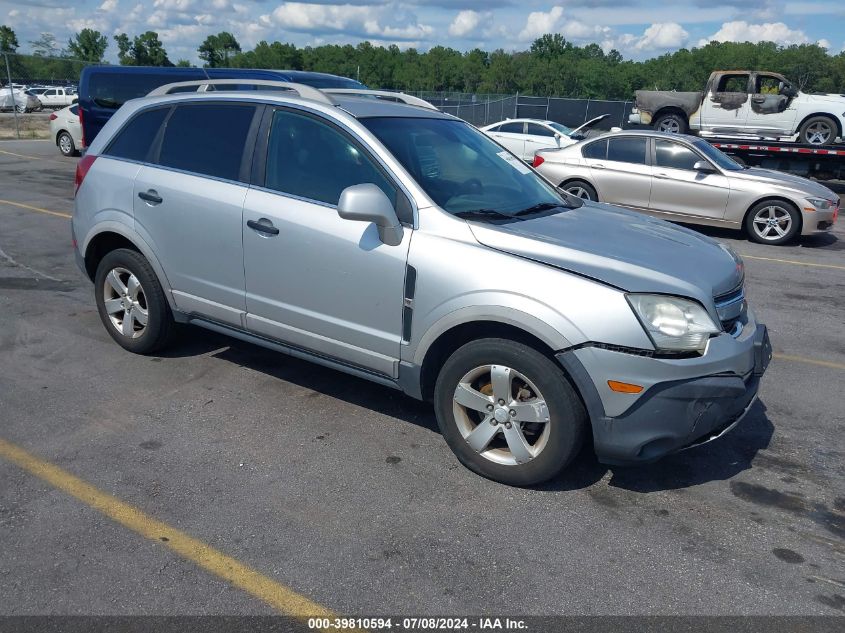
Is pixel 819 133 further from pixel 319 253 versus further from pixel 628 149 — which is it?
pixel 319 253

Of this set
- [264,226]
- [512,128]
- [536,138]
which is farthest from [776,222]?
[512,128]

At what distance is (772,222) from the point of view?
35.4 feet

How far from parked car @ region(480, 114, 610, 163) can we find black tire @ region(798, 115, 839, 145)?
4.72 meters

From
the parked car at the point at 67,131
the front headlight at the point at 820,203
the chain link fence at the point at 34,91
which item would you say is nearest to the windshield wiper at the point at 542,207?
the front headlight at the point at 820,203

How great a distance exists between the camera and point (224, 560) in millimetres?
3131

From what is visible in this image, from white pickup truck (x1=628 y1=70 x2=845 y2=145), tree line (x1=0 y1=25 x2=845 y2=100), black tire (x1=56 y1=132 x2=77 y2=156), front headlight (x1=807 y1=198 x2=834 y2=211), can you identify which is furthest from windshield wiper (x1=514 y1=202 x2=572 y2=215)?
tree line (x1=0 y1=25 x2=845 y2=100)

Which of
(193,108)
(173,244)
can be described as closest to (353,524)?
(173,244)

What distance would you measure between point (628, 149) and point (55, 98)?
45303 millimetres

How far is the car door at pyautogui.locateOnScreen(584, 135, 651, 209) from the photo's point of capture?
11352 millimetres

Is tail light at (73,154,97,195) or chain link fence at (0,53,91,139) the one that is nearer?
tail light at (73,154,97,195)

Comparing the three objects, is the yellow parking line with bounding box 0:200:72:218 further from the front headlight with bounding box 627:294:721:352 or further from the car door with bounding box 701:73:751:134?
the car door with bounding box 701:73:751:134

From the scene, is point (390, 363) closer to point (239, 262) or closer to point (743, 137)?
point (239, 262)

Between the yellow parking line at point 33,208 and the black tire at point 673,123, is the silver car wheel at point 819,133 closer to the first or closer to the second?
the black tire at point 673,123

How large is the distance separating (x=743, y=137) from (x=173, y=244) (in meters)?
15.6
